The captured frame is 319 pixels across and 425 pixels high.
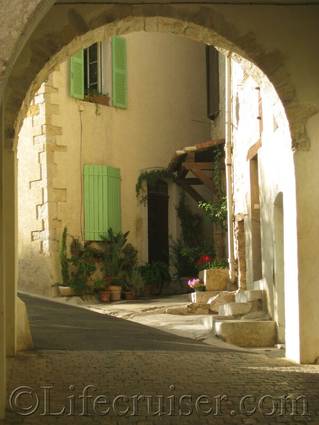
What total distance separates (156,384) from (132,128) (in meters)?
10.7

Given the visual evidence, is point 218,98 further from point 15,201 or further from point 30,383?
point 30,383

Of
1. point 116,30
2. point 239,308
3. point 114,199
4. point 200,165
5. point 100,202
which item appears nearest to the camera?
point 116,30

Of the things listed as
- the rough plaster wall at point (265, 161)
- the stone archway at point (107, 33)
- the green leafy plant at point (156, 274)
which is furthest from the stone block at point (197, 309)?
the stone archway at point (107, 33)

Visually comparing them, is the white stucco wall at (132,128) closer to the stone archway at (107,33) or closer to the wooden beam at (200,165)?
the wooden beam at (200,165)

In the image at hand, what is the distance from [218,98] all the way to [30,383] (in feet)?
35.9

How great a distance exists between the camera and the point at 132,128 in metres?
16.5

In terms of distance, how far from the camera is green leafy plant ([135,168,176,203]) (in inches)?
642

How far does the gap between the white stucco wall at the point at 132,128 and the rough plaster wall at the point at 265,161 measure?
3636 millimetres

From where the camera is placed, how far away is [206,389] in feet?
19.9

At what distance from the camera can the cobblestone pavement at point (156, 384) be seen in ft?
16.9

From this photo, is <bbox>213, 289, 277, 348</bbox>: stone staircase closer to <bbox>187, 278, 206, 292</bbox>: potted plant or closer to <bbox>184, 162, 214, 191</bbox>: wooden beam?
<bbox>187, 278, 206, 292</bbox>: potted plant

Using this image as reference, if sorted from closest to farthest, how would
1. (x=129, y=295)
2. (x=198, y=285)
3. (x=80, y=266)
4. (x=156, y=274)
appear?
(x=198, y=285) → (x=80, y=266) → (x=129, y=295) → (x=156, y=274)

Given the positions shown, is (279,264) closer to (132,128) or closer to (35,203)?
(35,203)

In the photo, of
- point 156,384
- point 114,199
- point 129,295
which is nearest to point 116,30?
point 156,384
